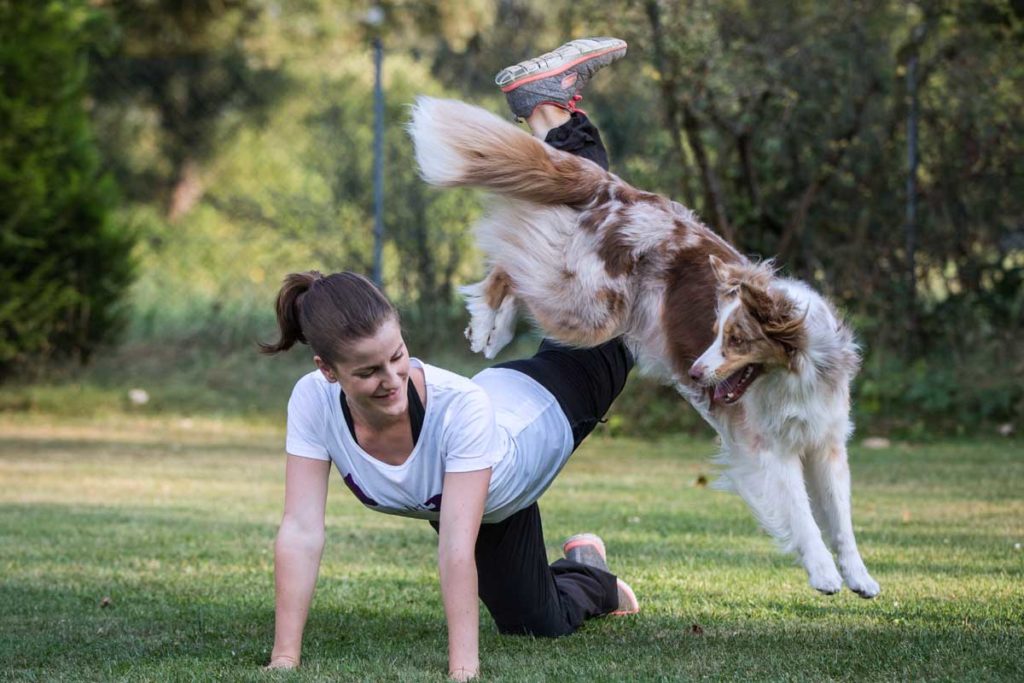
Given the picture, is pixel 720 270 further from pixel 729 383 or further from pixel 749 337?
pixel 729 383

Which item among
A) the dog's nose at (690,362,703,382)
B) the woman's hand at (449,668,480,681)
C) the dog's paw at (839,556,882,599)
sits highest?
the dog's nose at (690,362,703,382)

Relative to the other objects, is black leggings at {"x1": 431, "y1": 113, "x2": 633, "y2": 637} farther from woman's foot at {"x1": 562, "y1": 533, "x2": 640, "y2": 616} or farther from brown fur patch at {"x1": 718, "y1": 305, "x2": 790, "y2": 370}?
brown fur patch at {"x1": 718, "y1": 305, "x2": 790, "y2": 370}

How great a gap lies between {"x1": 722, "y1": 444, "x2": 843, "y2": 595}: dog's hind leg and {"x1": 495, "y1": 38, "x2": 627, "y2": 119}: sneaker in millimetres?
1580

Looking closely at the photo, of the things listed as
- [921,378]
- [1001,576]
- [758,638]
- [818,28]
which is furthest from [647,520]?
[818,28]

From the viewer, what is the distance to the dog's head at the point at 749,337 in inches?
163

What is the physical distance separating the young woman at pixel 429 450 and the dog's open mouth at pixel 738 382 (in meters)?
0.54

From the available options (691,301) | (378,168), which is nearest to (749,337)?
(691,301)

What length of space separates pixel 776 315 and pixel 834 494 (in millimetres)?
643

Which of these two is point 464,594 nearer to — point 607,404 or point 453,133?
point 607,404

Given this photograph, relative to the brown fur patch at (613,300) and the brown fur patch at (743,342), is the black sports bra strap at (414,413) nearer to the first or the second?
the brown fur patch at (743,342)

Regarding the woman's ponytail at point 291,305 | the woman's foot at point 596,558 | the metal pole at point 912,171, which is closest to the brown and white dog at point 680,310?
the woman's foot at point 596,558

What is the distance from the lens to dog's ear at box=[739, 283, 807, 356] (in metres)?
4.13

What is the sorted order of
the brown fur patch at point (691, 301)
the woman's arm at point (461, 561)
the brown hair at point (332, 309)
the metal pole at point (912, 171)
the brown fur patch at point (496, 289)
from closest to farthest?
the brown hair at point (332, 309) < the woman's arm at point (461, 561) < the brown fur patch at point (691, 301) < the brown fur patch at point (496, 289) < the metal pole at point (912, 171)

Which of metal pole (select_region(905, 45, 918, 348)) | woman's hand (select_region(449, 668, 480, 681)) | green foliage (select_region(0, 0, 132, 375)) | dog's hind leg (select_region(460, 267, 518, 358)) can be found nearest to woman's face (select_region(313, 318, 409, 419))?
woman's hand (select_region(449, 668, 480, 681))
